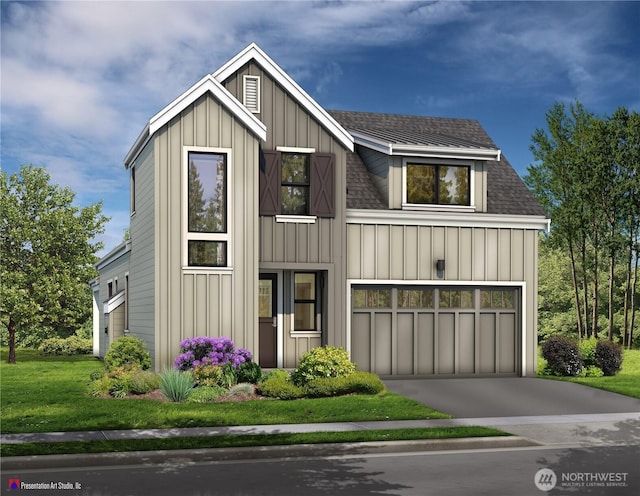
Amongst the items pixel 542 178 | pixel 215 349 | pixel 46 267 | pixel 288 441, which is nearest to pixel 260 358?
pixel 215 349

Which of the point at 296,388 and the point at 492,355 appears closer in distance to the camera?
the point at 296,388

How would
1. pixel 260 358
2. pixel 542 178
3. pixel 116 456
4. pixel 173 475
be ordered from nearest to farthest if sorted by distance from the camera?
pixel 173 475, pixel 116 456, pixel 260 358, pixel 542 178

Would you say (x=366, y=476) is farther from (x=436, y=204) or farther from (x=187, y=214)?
(x=436, y=204)

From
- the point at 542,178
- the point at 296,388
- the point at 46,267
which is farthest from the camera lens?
the point at 542,178

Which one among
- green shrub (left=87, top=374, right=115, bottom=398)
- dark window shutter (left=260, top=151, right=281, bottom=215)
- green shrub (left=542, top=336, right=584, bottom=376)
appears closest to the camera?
green shrub (left=87, top=374, right=115, bottom=398)

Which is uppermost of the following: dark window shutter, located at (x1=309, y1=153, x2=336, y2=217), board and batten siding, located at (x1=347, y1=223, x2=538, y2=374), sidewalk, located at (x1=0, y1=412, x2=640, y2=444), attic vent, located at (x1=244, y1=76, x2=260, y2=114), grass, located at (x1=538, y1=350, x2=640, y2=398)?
attic vent, located at (x1=244, y1=76, x2=260, y2=114)

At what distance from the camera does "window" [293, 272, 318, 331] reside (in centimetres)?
2325

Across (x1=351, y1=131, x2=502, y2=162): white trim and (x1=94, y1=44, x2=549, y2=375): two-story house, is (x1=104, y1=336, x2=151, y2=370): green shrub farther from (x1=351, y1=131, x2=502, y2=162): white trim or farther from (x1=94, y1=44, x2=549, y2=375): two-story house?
(x1=351, y1=131, x2=502, y2=162): white trim

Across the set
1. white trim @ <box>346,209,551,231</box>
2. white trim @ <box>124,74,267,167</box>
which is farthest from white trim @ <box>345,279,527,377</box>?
white trim @ <box>124,74,267,167</box>

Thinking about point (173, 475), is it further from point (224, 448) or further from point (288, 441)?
point (288, 441)

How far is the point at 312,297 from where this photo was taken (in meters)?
23.4

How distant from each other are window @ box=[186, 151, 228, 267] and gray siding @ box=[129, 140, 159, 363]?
865mm

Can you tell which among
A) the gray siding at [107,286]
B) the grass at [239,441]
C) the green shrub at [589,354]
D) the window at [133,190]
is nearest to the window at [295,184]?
the window at [133,190]

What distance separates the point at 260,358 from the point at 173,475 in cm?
1171
